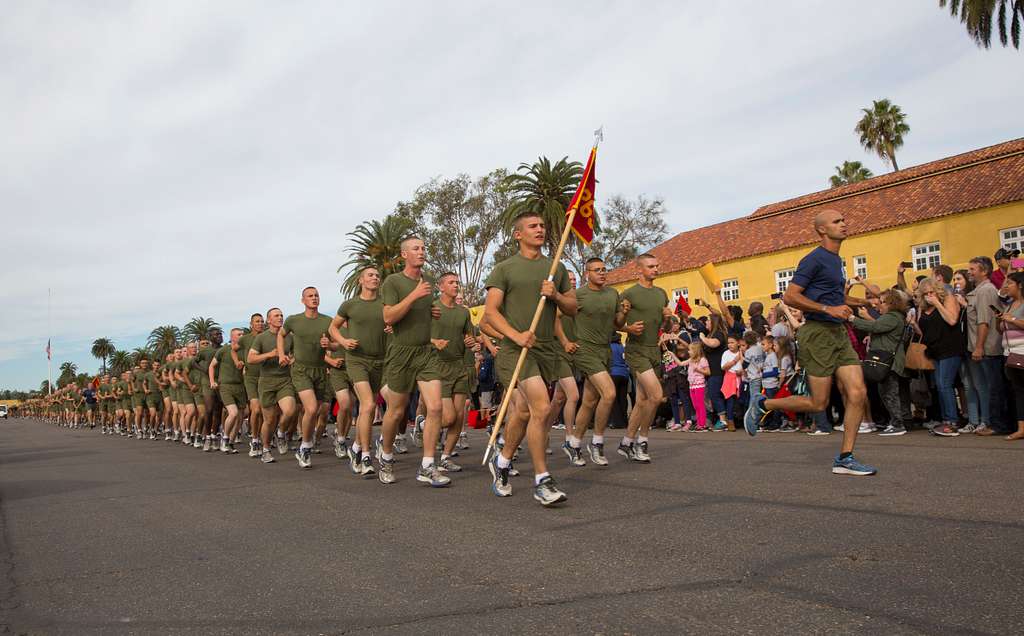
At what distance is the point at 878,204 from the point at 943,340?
112ft

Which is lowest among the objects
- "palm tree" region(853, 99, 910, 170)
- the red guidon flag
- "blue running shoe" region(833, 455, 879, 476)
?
"blue running shoe" region(833, 455, 879, 476)

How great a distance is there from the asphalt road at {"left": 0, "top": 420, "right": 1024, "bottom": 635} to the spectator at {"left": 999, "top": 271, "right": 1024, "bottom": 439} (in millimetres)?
1440

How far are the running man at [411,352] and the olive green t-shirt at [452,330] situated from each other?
0.78 ft

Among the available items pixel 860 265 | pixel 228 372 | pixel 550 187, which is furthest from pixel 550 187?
Result: pixel 228 372

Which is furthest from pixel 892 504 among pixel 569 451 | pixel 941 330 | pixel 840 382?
pixel 941 330

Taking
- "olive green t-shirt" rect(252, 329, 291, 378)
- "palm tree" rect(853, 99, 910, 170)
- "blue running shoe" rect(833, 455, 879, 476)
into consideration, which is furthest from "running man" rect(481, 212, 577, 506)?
"palm tree" rect(853, 99, 910, 170)

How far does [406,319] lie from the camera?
826cm

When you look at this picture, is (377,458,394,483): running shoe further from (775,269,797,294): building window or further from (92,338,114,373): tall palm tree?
(92,338,114,373): tall palm tree

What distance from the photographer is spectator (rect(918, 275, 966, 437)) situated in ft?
34.9

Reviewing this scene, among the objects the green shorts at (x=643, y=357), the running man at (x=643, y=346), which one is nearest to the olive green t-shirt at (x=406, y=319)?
the running man at (x=643, y=346)

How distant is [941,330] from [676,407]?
5.12 meters

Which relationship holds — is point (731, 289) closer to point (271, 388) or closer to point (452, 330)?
point (271, 388)

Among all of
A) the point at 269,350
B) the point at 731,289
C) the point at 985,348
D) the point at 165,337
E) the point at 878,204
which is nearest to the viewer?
the point at 985,348

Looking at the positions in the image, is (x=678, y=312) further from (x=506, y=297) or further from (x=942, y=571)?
(x=942, y=571)
